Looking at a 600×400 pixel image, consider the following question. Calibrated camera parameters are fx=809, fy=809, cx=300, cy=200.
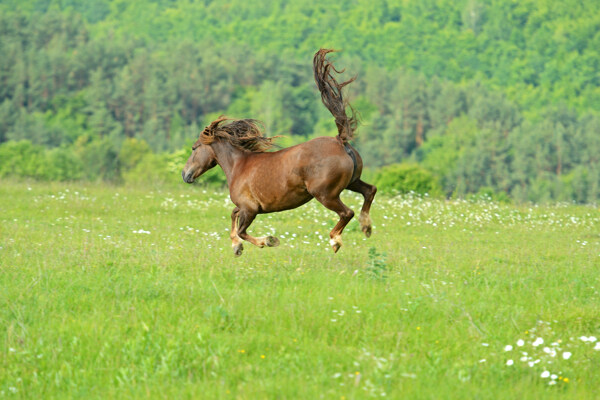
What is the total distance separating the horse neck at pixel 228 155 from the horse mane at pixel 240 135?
0.22 ft

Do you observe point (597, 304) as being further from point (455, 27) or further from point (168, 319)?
point (455, 27)

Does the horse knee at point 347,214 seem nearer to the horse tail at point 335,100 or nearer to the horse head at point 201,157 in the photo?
the horse tail at point 335,100

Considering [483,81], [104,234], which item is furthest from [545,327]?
[483,81]

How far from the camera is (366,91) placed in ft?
471

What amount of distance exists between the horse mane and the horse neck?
0.22 ft

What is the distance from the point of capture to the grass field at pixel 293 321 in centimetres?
680

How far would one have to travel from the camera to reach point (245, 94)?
462 feet

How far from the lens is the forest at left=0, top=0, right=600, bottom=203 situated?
112m

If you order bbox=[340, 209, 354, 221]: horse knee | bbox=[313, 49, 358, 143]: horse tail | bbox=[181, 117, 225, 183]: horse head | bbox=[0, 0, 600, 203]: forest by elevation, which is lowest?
bbox=[0, 0, 600, 203]: forest

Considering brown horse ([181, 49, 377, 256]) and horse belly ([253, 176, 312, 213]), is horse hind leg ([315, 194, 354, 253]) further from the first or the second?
horse belly ([253, 176, 312, 213])

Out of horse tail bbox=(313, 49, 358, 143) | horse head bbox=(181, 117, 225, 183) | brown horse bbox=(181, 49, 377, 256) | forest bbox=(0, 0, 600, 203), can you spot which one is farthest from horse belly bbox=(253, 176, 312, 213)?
forest bbox=(0, 0, 600, 203)

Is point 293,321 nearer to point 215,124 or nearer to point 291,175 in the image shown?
point 291,175

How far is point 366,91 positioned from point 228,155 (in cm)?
13349

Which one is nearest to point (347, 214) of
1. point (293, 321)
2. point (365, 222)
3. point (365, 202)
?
point (365, 222)
